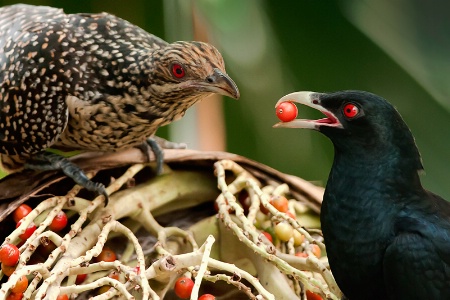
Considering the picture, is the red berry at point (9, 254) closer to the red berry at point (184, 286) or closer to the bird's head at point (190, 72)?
the red berry at point (184, 286)

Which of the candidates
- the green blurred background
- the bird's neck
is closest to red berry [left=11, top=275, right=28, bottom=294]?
the bird's neck

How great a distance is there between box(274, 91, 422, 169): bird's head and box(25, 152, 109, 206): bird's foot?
1.48 ft

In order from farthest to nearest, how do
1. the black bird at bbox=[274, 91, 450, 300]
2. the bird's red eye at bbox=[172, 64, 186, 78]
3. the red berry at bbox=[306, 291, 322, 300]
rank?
1. the bird's red eye at bbox=[172, 64, 186, 78]
2. the red berry at bbox=[306, 291, 322, 300]
3. the black bird at bbox=[274, 91, 450, 300]

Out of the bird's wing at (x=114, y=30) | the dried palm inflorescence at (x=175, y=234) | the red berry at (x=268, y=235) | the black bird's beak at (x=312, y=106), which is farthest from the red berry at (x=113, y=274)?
the bird's wing at (x=114, y=30)

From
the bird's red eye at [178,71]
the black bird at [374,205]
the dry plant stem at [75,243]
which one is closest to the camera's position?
the dry plant stem at [75,243]

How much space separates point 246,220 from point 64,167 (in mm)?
502

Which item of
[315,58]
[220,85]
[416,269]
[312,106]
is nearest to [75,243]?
[220,85]

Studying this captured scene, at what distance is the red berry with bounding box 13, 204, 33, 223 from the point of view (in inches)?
64.4

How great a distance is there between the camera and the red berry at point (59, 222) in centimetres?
165

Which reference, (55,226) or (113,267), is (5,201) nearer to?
(55,226)

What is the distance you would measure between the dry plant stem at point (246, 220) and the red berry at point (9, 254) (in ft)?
1.52

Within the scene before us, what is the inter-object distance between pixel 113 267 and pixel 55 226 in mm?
259

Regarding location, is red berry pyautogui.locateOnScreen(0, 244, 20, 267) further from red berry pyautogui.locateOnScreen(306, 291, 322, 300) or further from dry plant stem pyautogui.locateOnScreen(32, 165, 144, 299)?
red berry pyautogui.locateOnScreen(306, 291, 322, 300)

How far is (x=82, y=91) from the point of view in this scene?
6.53 feet
